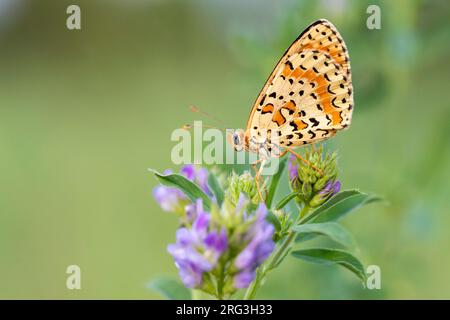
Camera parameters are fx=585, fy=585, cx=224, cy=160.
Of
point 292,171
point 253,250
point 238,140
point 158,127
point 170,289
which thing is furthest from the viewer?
point 158,127

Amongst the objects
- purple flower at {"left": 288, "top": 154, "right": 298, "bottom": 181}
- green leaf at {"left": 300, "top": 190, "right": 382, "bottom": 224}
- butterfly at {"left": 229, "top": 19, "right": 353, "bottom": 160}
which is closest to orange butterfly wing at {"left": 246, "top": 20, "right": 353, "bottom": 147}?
butterfly at {"left": 229, "top": 19, "right": 353, "bottom": 160}

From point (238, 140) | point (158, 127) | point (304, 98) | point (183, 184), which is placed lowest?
point (183, 184)

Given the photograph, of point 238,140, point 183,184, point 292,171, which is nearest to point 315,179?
point 292,171

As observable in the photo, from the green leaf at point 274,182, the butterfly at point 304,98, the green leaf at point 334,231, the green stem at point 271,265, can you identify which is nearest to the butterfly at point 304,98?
the butterfly at point 304,98

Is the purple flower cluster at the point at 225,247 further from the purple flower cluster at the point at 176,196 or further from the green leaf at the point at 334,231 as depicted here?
the purple flower cluster at the point at 176,196

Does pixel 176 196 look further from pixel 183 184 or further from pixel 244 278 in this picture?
pixel 244 278
